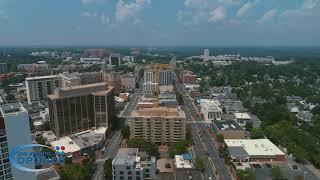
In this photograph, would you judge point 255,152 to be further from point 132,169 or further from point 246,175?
point 132,169

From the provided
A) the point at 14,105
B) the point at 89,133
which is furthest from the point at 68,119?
the point at 14,105

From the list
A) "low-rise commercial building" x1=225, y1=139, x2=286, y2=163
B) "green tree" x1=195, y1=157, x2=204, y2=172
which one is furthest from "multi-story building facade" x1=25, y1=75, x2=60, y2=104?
"low-rise commercial building" x1=225, y1=139, x2=286, y2=163

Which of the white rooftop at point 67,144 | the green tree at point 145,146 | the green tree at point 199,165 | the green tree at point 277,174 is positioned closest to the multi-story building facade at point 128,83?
the white rooftop at point 67,144

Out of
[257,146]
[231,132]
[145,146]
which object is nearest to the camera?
[145,146]

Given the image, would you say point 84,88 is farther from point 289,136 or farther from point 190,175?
point 289,136

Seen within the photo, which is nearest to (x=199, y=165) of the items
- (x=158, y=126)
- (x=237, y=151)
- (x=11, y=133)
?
(x=237, y=151)
